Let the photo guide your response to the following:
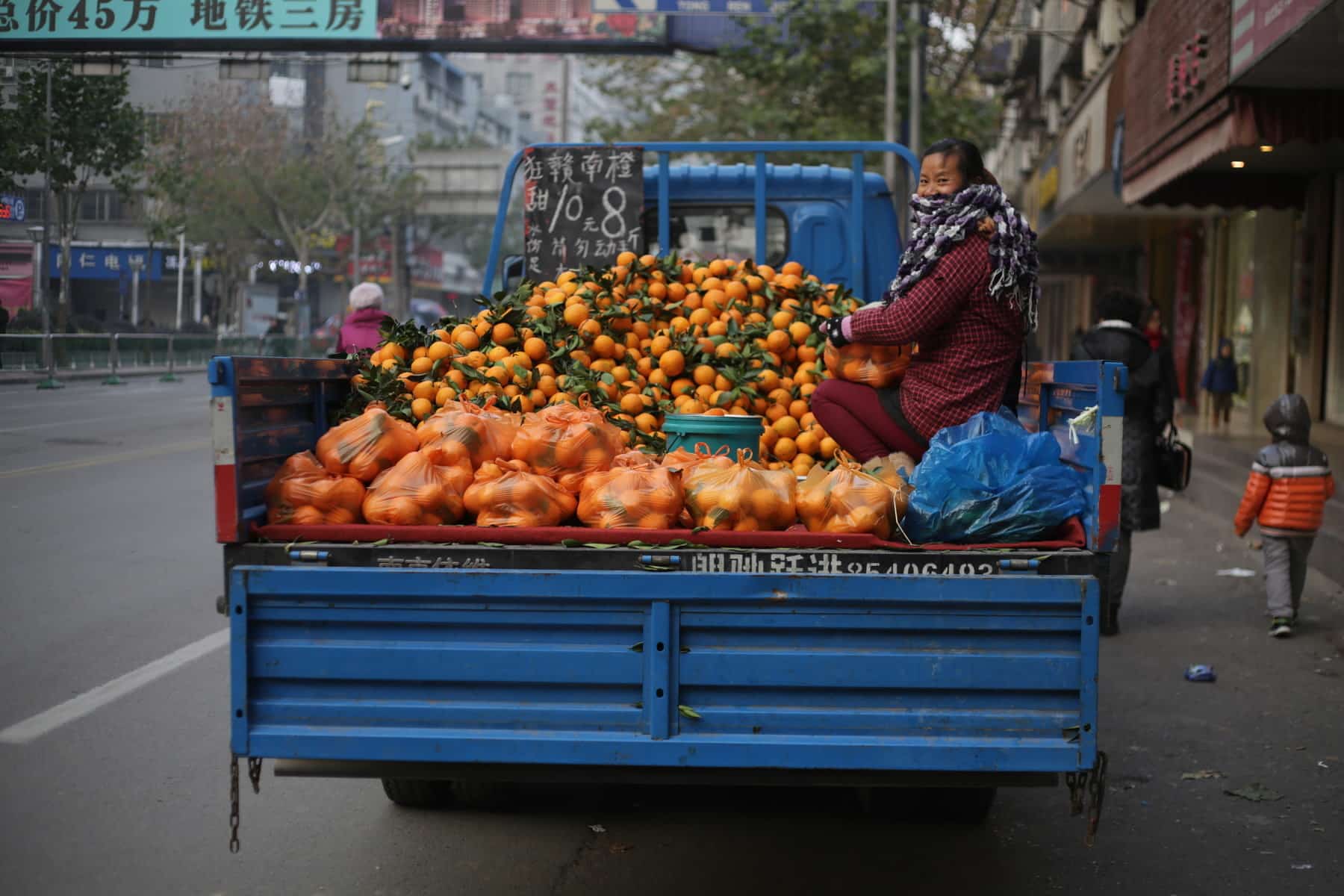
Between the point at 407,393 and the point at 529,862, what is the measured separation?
1830 mm

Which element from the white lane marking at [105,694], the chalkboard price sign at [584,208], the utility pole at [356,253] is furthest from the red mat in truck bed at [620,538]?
the utility pole at [356,253]

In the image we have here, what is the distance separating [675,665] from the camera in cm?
359

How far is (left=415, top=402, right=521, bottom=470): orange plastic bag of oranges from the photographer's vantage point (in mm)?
4270

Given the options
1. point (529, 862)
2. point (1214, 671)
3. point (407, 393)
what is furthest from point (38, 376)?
point (1214, 671)

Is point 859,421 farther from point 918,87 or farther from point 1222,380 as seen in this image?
point 918,87

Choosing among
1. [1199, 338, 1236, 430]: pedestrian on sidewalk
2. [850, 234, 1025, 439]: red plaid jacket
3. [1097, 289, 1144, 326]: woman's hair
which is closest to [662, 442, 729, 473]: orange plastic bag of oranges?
→ [850, 234, 1025, 439]: red plaid jacket

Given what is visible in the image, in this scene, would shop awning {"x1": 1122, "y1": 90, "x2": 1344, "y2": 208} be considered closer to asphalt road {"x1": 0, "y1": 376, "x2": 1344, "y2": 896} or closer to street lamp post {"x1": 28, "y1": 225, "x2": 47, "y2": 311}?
asphalt road {"x1": 0, "y1": 376, "x2": 1344, "y2": 896}

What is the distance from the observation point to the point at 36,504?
7.09 metres

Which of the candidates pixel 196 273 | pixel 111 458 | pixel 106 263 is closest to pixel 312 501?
pixel 106 263

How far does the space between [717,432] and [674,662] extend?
149 centimetres

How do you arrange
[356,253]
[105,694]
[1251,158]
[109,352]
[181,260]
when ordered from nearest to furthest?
[105,694] → [109,352] → [181,260] → [1251,158] → [356,253]

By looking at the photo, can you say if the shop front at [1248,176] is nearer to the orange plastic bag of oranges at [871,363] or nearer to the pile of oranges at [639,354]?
the pile of oranges at [639,354]

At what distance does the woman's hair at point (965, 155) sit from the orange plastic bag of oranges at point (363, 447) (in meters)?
1.97

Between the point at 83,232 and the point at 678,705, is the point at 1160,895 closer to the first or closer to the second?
the point at 678,705
